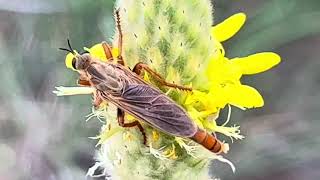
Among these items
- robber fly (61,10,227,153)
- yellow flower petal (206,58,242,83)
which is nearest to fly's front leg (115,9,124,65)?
robber fly (61,10,227,153)

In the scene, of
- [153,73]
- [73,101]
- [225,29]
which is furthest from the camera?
[73,101]

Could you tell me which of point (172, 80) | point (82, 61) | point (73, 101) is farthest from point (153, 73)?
point (73, 101)

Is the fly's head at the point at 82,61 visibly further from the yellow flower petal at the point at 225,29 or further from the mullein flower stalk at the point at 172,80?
the yellow flower petal at the point at 225,29

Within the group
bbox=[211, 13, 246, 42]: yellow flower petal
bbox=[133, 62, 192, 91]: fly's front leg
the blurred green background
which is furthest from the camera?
the blurred green background

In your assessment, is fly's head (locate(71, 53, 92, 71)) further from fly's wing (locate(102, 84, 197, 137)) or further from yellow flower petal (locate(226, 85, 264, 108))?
yellow flower petal (locate(226, 85, 264, 108))

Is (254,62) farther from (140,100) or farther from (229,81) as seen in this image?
(140,100)

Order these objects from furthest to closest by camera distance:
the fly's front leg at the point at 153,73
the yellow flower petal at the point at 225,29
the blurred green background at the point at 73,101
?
1. the blurred green background at the point at 73,101
2. the yellow flower petal at the point at 225,29
3. the fly's front leg at the point at 153,73

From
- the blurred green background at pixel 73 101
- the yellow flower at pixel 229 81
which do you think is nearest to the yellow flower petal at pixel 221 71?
the yellow flower at pixel 229 81
